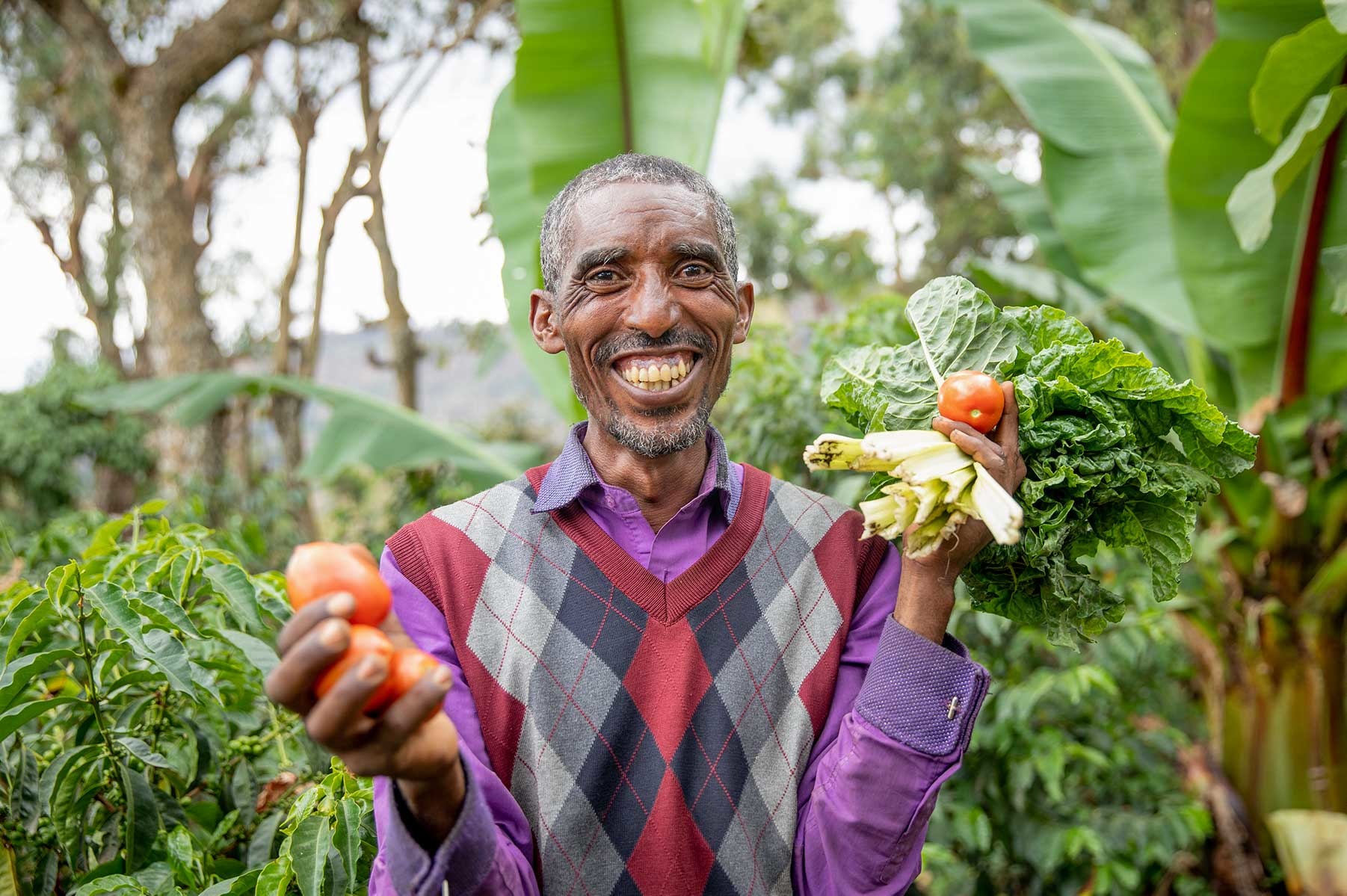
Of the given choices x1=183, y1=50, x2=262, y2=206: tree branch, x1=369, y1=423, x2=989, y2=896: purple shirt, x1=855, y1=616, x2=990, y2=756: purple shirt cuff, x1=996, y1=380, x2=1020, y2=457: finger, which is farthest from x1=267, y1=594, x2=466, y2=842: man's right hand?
x1=183, y1=50, x2=262, y2=206: tree branch

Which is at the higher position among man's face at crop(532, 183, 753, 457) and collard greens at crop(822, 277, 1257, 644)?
man's face at crop(532, 183, 753, 457)

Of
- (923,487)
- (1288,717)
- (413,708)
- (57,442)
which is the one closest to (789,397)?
(923,487)

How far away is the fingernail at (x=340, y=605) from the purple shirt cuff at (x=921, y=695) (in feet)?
2.65

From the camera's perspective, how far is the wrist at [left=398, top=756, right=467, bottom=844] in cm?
136

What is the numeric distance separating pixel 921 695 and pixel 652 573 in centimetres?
48

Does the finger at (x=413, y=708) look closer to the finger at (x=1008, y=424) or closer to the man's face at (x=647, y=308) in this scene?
the man's face at (x=647, y=308)

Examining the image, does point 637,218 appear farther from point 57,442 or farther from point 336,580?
point 57,442

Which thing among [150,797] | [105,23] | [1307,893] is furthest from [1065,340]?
A: [105,23]

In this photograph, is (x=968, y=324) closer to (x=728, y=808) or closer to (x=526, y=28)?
(x=728, y=808)

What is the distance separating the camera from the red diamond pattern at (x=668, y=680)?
5.65 feet

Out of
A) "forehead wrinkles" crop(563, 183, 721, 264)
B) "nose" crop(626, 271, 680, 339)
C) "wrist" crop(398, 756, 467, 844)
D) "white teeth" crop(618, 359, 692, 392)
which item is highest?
"forehead wrinkles" crop(563, 183, 721, 264)

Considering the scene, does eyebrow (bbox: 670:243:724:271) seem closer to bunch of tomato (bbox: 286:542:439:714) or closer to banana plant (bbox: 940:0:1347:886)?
bunch of tomato (bbox: 286:542:439:714)

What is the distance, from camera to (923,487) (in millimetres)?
1532

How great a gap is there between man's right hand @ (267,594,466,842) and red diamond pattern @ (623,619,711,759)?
0.44 m
